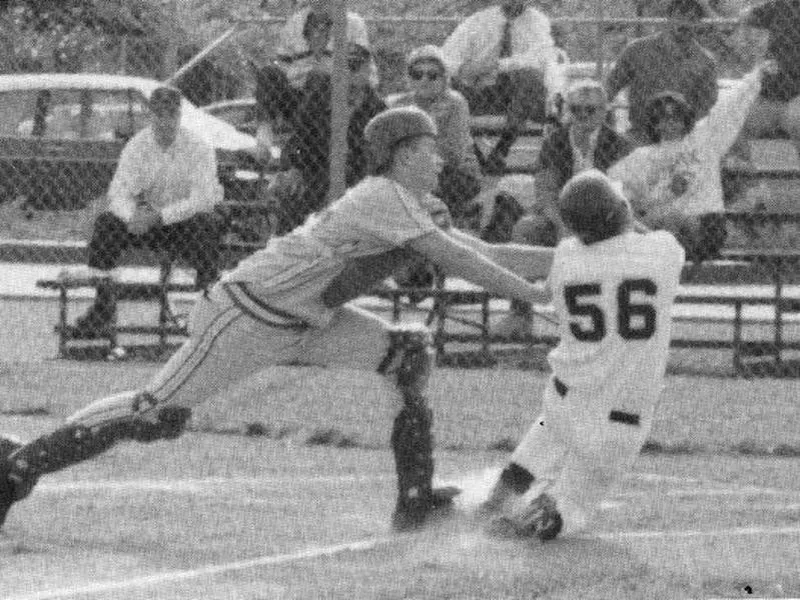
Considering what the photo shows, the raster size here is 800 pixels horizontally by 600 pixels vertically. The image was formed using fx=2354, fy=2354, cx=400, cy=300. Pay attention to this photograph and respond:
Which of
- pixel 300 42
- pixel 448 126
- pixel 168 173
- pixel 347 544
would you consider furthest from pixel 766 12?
pixel 347 544

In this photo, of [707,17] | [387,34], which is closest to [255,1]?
[387,34]

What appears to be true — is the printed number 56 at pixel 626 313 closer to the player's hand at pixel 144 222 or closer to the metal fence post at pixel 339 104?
the metal fence post at pixel 339 104

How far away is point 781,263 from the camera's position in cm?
1298

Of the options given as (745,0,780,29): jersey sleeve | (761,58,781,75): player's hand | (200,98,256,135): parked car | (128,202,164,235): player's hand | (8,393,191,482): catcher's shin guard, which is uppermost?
(745,0,780,29): jersey sleeve

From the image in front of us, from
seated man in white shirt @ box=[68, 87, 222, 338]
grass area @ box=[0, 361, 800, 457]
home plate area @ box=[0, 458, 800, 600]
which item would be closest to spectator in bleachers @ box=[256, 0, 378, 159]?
seated man in white shirt @ box=[68, 87, 222, 338]

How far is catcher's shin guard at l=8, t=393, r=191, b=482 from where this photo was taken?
7.89 meters

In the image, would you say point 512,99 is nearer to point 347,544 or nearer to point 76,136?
point 76,136

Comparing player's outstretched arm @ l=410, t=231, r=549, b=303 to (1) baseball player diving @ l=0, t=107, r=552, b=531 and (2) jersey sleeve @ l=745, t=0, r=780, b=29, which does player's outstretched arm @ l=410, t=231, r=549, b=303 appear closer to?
(1) baseball player diving @ l=0, t=107, r=552, b=531

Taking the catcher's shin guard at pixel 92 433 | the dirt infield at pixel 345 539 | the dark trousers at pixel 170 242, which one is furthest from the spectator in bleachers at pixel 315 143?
the catcher's shin guard at pixel 92 433

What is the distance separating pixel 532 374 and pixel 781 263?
1.52 meters

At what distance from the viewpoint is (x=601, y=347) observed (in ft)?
25.5

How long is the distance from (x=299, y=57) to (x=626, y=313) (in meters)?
6.19

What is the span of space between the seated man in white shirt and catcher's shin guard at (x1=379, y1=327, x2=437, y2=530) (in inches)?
213

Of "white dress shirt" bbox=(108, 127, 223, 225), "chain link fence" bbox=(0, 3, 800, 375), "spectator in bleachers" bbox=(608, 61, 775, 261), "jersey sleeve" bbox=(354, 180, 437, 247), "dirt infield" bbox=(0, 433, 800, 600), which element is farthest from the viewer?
"white dress shirt" bbox=(108, 127, 223, 225)
